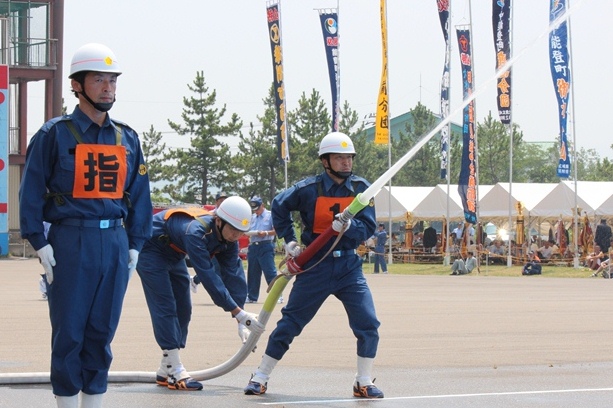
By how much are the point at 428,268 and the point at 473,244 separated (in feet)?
5.90

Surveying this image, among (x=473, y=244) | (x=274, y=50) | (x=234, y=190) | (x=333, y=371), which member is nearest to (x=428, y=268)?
(x=473, y=244)

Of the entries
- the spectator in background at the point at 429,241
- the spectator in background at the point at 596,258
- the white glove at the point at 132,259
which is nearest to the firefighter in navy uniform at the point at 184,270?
the white glove at the point at 132,259

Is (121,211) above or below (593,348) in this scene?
above

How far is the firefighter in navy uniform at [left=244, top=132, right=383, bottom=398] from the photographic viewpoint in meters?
8.96

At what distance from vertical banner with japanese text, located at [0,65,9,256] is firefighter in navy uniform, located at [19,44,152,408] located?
39758mm

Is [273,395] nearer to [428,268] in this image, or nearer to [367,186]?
[367,186]

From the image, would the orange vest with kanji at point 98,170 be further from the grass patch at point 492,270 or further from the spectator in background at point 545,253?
the spectator in background at point 545,253

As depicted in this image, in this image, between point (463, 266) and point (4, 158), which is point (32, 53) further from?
point (463, 266)

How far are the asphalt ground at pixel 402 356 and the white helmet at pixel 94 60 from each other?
8.67ft

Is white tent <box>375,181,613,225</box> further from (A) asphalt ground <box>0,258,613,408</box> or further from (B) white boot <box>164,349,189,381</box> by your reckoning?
(B) white boot <box>164,349,189,381</box>

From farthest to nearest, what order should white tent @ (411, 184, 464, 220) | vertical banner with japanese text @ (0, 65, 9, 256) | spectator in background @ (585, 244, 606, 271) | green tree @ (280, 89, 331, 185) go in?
1. green tree @ (280, 89, 331, 185)
2. white tent @ (411, 184, 464, 220)
3. vertical banner with japanese text @ (0, 65, 9, 256)
4. spectator in background @ (585, 244, 606, 271)

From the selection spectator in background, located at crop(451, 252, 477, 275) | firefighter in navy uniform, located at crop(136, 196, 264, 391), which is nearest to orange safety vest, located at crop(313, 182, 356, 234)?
firefighter in navy uniform, located at crop(136, 196, 264, 391)

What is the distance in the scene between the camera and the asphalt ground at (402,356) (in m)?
8.59

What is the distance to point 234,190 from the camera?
63406 mm
